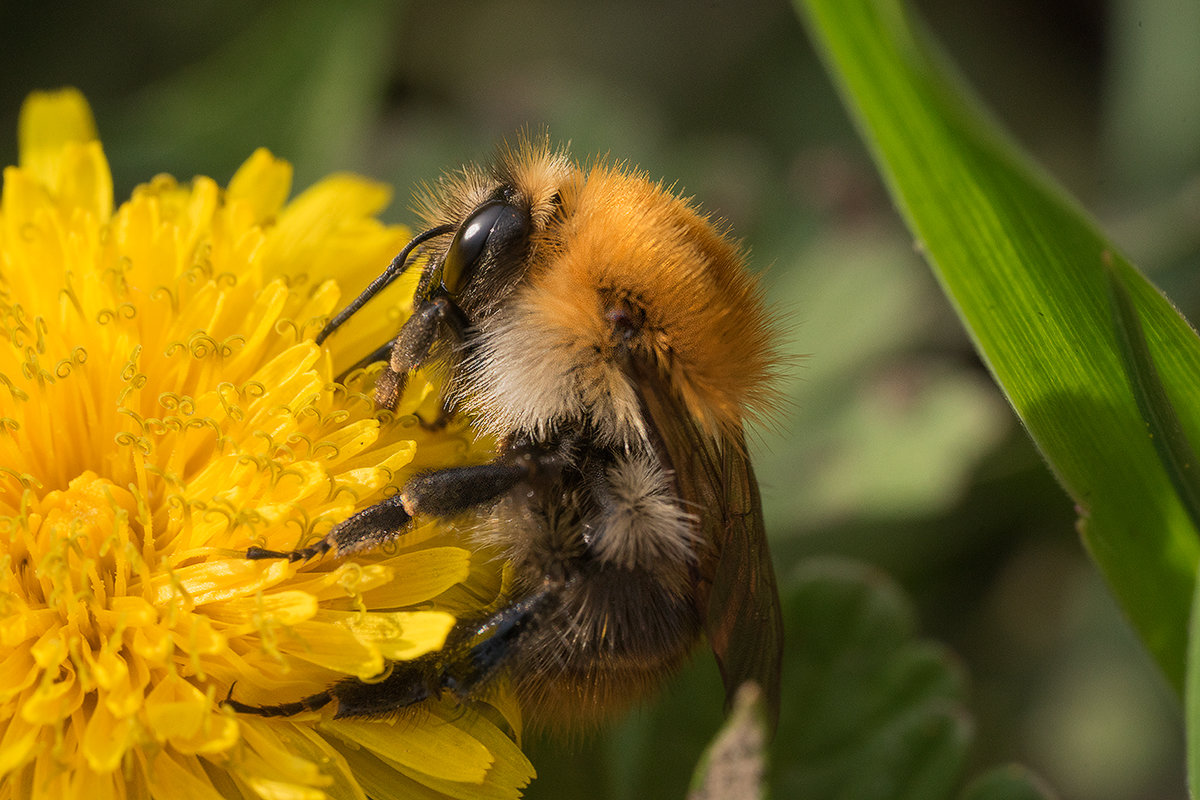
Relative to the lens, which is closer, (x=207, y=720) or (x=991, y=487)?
(x=207, y=720)

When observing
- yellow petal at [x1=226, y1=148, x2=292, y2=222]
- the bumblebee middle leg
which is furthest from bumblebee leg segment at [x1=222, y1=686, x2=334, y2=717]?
yellow petal at [x1=226, y1=148, x2=292, y2=222]

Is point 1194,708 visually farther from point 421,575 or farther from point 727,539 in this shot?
point 421,575

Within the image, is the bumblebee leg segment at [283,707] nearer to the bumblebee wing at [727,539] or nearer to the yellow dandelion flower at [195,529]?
the yellow dandelion flower at [195,529]

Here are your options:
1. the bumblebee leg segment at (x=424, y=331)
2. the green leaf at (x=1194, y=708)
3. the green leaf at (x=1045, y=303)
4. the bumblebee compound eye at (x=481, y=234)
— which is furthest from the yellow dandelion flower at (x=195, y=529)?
the green leaf at (x=1194, y=708)

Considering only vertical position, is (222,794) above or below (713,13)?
below

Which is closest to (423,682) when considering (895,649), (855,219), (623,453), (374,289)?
(623,453)

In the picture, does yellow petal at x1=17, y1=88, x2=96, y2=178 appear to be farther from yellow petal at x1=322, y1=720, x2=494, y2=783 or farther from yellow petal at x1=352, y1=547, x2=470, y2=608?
→ yellow petal at x1=322, y1=720, x2=494, y2=783

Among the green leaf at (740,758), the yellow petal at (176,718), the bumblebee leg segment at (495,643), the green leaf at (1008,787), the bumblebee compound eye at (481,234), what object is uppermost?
the bumblebee compound eye at (481,234)

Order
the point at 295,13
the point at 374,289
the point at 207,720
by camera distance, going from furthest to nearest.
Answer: the point at 295,13 → the point at 374,289 → the point at 207,720

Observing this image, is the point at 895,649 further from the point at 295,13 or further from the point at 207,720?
the point at 295,13
